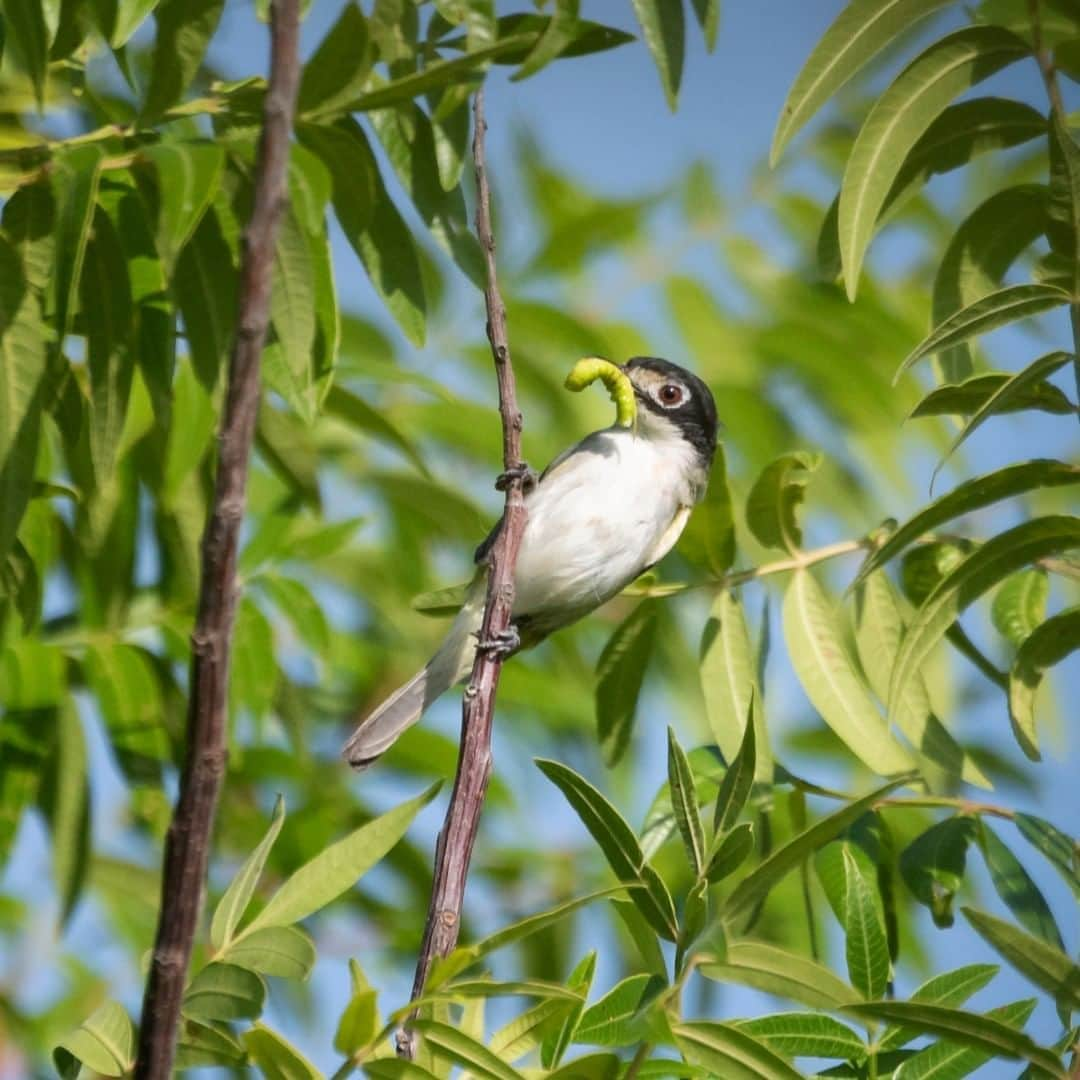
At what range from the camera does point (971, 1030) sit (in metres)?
2.18

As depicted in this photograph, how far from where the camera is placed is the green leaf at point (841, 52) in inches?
118

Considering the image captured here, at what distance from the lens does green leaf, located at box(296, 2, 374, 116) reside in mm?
2559

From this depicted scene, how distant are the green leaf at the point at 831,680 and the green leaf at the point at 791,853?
110 cm

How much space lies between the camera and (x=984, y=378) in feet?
9.66

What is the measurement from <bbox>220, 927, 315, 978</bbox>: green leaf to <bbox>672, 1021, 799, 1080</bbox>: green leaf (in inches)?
19.7

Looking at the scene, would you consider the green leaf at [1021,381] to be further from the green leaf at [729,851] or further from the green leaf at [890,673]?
the green leaf at [729,851]

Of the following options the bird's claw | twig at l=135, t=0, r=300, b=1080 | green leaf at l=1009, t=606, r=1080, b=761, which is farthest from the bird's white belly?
twig at l=135, t=0, r=300, b=1080

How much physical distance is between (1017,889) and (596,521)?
2.63 m

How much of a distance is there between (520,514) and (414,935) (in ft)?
7.73

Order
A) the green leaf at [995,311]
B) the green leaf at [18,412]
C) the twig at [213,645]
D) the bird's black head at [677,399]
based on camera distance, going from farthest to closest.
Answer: the bird's black head at [677,399], the green leaf at [995,311], the green leaf at [18,412], the twig at [213,645]

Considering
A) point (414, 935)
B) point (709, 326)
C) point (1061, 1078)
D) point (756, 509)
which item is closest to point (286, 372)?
point (756, 509)

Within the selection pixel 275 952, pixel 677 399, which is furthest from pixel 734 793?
pixel 677 399

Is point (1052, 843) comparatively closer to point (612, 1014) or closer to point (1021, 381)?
point (1021, 381)

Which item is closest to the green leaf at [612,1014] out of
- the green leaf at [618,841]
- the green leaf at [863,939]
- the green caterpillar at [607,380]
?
the green leaf at [618,841]
